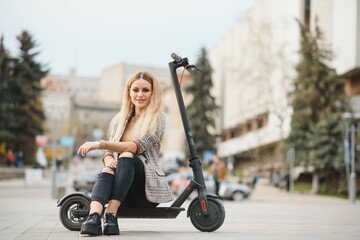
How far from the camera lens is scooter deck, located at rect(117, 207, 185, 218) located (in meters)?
7.42

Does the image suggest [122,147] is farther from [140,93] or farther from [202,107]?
[202,107]

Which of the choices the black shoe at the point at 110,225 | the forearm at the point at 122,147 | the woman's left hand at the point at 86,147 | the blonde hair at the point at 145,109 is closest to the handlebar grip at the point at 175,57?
the blonde hair at the point at 145,109

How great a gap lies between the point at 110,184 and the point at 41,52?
5423 cm

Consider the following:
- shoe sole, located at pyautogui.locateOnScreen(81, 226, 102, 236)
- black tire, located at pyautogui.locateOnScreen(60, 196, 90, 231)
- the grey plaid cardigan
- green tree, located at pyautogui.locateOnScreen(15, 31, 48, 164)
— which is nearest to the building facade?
green tree, located at pyautogui.locateOnScreen(15, 31, 48, 164)

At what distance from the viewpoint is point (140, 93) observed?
25.2 feet

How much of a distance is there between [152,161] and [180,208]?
23.6 inches

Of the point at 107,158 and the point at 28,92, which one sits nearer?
the point at 107,158

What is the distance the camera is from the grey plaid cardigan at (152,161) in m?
7.42

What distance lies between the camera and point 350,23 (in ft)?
140

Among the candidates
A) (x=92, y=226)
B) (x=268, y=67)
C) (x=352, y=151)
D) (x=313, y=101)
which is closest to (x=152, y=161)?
(x=92, y=226)

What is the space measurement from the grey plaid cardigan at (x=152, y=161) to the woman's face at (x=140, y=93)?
24 cm

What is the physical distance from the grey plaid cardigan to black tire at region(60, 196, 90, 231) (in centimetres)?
62

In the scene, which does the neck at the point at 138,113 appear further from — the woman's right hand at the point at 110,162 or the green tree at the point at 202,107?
the green tree at the point at 202,107

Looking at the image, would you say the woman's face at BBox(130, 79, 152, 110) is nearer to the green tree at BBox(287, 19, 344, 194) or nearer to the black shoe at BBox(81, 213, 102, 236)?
the black shoe at BBox(81, 213, 102, 236)
